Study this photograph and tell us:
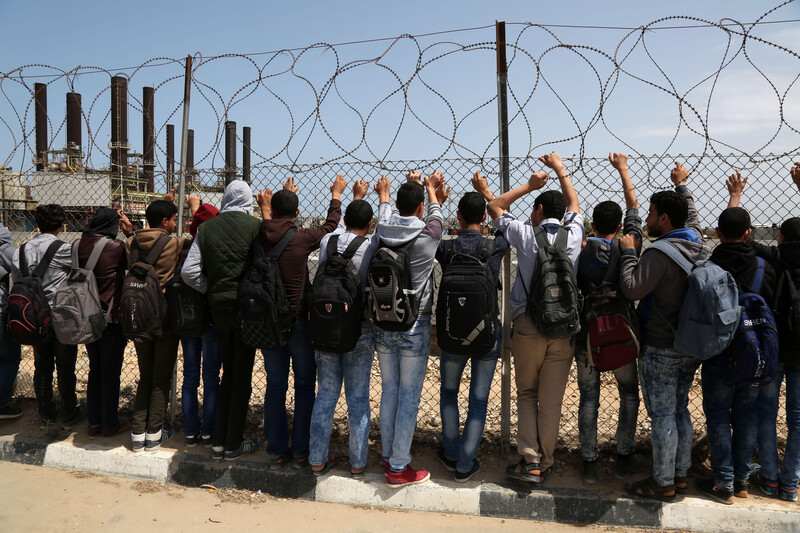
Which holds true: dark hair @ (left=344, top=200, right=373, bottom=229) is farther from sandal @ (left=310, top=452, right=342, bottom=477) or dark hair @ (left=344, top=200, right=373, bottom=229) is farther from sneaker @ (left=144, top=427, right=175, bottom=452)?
sneaker @ (left=144, top=427, right=175, bottom=452)

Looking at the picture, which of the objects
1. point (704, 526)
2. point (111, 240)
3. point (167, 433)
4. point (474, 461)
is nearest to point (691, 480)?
point (704, 526)

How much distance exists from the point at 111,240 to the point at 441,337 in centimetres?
255

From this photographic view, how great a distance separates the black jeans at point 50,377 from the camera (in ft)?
14.1

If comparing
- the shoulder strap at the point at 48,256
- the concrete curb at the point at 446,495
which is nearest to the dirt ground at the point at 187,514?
the concrete curb at the point at 446,495

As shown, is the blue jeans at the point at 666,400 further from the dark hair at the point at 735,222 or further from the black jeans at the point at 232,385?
the black jeans at the point at 232,385

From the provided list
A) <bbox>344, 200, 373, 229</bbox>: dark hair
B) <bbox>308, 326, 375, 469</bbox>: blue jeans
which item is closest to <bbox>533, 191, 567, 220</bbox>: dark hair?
<bbox>344, 200, 373, 229</bbox>: dark hair

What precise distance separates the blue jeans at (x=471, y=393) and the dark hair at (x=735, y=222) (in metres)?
1.41

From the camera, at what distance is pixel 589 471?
3.50 m

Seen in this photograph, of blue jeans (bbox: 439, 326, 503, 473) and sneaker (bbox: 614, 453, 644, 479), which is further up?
blue jeans (bbox: 439, 326, 503, 473)

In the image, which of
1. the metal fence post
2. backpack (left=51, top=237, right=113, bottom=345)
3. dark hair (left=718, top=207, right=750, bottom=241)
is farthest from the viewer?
backpack (left=51, top=237, right=113, bottom=345)

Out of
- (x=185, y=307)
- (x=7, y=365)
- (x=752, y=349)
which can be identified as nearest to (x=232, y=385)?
(x=185, y=307)

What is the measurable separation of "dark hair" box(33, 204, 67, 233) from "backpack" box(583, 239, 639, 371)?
3887mm

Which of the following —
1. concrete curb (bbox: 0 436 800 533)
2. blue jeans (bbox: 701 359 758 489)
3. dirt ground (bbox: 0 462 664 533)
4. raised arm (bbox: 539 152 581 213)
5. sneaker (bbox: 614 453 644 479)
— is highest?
raised arm (bbox: 539 152 581 213)

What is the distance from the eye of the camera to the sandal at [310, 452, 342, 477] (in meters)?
3.67
